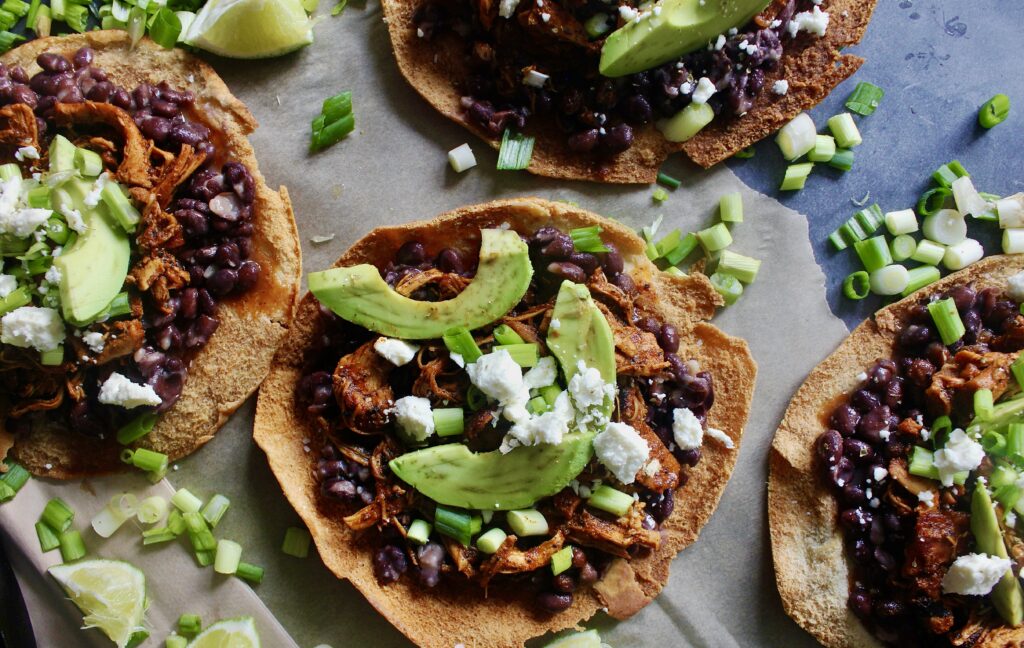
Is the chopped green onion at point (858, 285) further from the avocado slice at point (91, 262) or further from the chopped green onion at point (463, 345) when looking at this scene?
the avocado slice at point (91, 262)

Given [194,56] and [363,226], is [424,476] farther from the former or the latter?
[194,56]

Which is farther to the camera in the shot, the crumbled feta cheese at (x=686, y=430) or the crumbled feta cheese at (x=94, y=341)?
the crumbled feta cheese at (x=686, y=430)

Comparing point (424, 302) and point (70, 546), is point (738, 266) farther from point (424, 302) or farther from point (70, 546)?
point (70, 546)

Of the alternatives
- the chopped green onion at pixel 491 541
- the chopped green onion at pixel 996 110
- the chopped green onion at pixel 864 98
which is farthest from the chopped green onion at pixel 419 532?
the chopped green onion at pixel 996 110

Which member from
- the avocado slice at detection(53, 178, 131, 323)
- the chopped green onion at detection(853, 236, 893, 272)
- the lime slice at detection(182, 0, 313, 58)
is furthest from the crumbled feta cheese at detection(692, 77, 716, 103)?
the avocado slice at detection(53, 178, 131, 323)

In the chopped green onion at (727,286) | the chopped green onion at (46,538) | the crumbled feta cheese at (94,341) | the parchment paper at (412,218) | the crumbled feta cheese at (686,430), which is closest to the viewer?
the crumbled feta cheese at (94,341)

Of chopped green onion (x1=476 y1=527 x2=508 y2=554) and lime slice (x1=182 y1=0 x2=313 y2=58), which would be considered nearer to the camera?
chopped green onion (x1=476 y1=527 x2=508 y2=554)

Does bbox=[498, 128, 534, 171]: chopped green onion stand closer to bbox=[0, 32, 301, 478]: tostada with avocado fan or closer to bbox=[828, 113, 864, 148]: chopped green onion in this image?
bbox=[0, 32, 301, 478]: tostada with avocado fan
